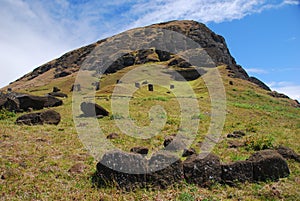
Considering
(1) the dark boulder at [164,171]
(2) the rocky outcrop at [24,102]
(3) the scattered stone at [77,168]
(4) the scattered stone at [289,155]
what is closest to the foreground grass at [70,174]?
(3) the scattered stone at [77,168]

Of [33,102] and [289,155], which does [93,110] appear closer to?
[33,102]

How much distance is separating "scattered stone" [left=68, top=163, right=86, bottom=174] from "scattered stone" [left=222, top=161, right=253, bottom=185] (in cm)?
490

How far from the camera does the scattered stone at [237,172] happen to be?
8359 mm

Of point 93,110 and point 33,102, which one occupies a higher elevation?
point 33,102

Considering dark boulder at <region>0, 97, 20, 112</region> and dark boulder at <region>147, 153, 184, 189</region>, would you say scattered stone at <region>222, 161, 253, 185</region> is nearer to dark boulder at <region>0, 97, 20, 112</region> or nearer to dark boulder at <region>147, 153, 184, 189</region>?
dark boulder at <region>147, 153, 184, 189</region>

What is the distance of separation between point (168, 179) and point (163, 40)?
528 feet

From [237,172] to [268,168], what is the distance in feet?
3.48

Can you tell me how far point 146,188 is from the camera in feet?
25.3

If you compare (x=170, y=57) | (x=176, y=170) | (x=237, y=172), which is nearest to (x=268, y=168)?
(x=237, y=172)

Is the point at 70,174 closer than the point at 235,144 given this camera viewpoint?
Yes

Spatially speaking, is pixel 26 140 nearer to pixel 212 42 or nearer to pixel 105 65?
pixel 105 65

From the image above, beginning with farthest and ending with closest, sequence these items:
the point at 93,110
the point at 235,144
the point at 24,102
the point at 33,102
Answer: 1. the point at 33,102
2. the point at 24,102
3. the point at 93,110
4. the point at 235,144

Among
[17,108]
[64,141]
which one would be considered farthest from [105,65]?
[64,141]

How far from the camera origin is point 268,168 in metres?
8.55
